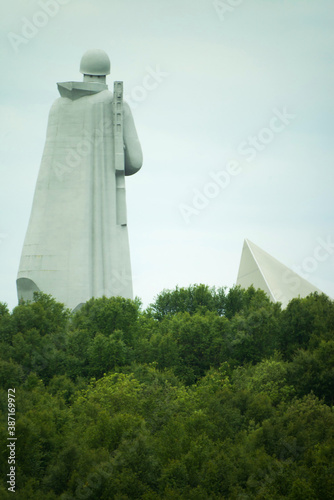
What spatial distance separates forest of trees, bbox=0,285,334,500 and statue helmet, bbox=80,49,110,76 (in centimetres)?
1141

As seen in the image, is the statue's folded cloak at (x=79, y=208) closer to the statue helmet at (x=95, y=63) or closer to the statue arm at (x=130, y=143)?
the statue arm at (x=130, y=143)

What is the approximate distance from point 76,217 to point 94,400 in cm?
1102

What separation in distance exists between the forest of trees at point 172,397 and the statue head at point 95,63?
11.4 meters

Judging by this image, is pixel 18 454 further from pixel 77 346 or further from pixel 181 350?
pixel 181 350

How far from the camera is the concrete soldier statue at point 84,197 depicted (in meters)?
41.6

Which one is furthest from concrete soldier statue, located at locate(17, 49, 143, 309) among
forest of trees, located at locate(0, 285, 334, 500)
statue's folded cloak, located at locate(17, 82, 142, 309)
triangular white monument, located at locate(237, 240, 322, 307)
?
triangular white monument, located at locate(237, 240, 322, 307)

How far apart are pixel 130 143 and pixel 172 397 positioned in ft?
47.2

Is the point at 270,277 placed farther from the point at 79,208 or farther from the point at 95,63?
the point at 95,63

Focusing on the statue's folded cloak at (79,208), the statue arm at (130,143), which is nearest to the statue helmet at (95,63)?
the statue's folded cloak at (79,208)

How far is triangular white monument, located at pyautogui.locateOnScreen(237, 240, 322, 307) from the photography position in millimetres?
52094

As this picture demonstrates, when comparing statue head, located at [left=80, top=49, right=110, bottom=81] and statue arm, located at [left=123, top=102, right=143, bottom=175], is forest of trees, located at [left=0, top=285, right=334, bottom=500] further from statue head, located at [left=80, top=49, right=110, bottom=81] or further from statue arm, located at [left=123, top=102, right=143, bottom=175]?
statue head, located at [left=80, top=49, right=110, bottom=81]

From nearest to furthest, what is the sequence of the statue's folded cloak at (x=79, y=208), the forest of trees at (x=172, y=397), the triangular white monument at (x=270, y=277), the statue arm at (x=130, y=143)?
the forest of trees at (x=172, y=397), the statue's folded cloak at (x=79, y=208), the statue arm at (x=130, y=143), the triangular white monument at (x=270, y=277)

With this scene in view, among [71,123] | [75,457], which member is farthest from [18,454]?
[71,123]

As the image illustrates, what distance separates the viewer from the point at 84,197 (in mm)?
42781
